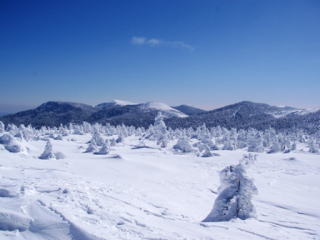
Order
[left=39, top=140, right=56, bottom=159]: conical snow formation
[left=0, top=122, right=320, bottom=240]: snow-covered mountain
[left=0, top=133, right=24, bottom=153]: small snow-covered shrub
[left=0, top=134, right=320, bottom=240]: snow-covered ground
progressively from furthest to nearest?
[left=0, top=133, right=24, bottom=153]: small snow-covered shrub < [left=39, top=140, right=56, bottom=159]: conical snow formation < [left=0, top=122, right=320, bottom=240]: snow-covered mountain < [left=0, top=134, right=320, bottom=240]: snow-covered ground

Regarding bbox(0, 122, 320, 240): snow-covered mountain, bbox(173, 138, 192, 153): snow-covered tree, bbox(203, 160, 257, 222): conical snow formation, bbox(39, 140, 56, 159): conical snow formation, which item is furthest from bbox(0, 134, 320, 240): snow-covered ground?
bbox(173, 138, 192, 153): snow-covered tree

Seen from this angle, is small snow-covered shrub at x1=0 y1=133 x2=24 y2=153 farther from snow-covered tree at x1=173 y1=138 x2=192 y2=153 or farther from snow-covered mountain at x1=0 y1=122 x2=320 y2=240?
snow-covered tree at x1=173 y1=138 x2=192 y2=153

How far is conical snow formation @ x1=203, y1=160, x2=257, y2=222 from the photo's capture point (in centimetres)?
1430

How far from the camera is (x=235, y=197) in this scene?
1472 cm

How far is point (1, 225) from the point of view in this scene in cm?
894

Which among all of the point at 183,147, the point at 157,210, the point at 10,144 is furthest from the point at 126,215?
the point at 183,147

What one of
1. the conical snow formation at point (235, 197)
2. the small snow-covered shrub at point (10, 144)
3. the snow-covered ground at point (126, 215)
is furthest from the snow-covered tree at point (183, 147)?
the conical snow formation at point (235, 197)

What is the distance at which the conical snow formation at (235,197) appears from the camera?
Answer: 46.9ft

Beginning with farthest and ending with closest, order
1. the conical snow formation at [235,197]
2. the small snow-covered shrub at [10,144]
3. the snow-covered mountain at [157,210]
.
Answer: the small snow-covered shrub at [10,144], the conical snow formation at [235,197], the snow-covered mountain at [157,210]

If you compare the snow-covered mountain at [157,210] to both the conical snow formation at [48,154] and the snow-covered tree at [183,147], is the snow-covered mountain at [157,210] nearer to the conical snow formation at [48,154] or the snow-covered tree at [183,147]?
the conical snow formation at [48,154]

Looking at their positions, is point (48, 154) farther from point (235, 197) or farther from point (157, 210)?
point (235, 197)

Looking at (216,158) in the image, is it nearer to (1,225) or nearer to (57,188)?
(57,188)

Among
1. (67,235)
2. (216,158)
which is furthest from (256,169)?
(67,235)

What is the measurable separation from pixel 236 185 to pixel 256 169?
27.8 metres
